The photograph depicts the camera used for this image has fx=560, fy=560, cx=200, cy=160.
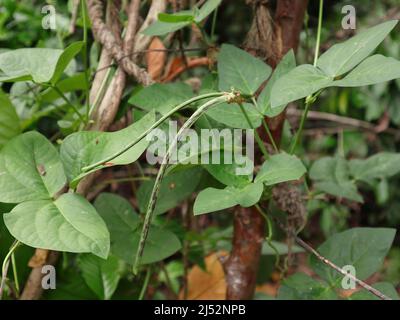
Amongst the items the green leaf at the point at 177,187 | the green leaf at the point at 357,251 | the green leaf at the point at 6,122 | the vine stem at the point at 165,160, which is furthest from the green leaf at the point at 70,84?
the green leaf at the point at 357,251

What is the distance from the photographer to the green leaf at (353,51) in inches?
22.6

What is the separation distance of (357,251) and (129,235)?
0.99 ft

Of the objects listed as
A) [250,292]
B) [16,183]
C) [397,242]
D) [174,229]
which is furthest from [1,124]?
[397,242]

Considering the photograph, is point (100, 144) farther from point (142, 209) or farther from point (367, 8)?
point (367, 8)

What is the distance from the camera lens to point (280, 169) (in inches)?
24.2

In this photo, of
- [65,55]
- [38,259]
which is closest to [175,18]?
[65,55]

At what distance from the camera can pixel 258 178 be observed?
63cm

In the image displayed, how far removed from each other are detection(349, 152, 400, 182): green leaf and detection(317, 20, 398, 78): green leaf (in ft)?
1.09

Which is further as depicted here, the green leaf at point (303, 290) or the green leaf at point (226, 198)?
the green leaf at point (303, 290)

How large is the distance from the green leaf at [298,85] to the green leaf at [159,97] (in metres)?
0.18

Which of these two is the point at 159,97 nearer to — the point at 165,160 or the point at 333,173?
the point at 165,160

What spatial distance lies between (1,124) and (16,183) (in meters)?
0.18

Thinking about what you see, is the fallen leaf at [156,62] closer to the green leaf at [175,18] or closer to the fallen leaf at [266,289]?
the green leaf at [175,18]

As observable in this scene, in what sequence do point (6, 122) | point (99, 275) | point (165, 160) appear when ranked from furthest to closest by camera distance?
point (99, 275) < point (6, 122) < point (165, 160)
